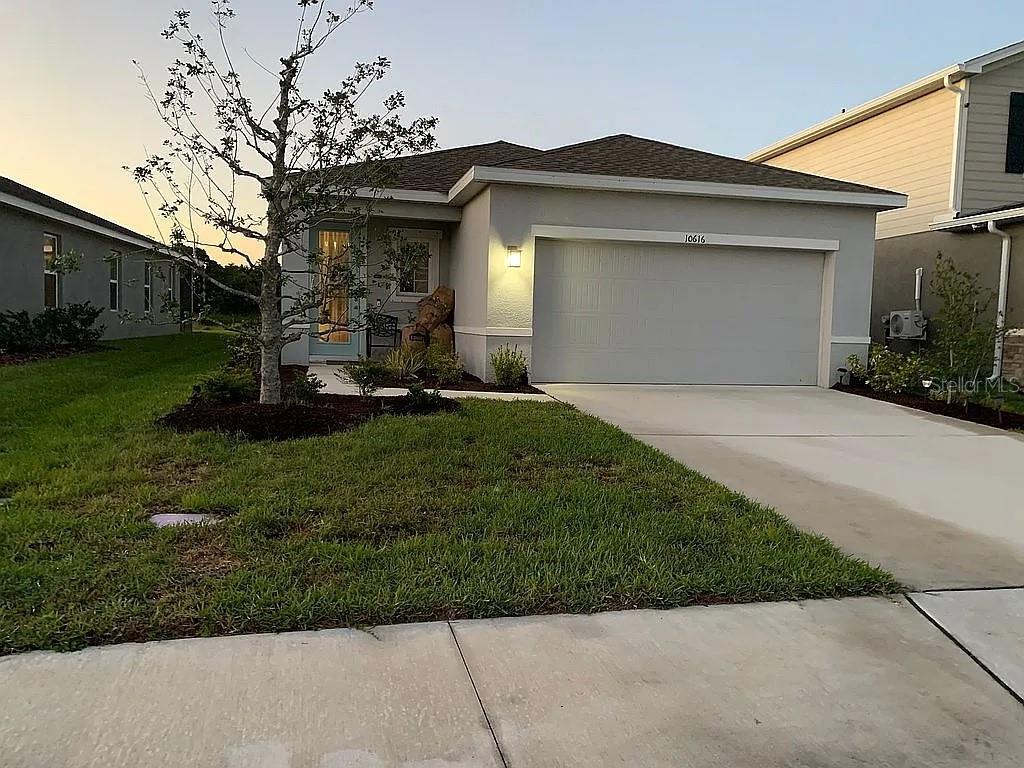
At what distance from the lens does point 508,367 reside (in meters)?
10.1

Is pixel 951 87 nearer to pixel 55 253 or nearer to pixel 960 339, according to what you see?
pixel 960 339

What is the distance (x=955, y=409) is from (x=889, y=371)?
1.44m

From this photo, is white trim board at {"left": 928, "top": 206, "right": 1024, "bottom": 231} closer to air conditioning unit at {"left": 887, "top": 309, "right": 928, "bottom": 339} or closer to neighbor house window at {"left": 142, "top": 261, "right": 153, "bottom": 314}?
air conditioning unit at {"left": 887, "top": 309, "right": 928, "bottom": 339}

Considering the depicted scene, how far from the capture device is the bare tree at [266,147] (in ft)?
21.2

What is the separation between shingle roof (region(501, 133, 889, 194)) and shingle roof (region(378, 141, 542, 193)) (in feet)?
3.02

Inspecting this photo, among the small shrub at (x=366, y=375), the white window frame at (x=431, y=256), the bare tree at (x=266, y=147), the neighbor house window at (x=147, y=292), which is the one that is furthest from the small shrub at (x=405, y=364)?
the neighbor house window at (x=147, y=292)

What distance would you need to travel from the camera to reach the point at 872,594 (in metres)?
3.44

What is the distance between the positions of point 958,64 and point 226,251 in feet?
41.7

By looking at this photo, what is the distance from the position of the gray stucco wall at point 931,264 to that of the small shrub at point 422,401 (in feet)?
30.9

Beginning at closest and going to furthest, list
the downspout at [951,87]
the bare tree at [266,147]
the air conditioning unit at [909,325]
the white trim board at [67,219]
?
1. the bare tree at [266,147]
2. the white trim board at [67,219]
3. the downspout at [951,87]
4. the air conditioning unit at [909,325]

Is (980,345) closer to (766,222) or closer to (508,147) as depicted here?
(766,222)

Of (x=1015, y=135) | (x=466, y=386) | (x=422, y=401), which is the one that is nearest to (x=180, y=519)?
(x=422, y=401)

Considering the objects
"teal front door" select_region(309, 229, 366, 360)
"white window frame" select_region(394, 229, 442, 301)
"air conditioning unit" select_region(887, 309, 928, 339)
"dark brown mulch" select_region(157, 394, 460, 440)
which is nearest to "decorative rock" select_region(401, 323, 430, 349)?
"teal front door" select_region(309, 229, 366, 360)

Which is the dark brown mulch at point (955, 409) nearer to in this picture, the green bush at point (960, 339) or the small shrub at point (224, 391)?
the green bush at point (960, 339)
